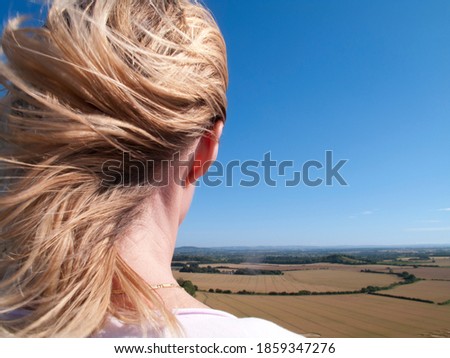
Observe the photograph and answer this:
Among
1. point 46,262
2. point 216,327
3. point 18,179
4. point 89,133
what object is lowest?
point 216,327

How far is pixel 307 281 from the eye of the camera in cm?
1533

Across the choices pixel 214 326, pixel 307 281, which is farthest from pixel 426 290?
pixel 214 326

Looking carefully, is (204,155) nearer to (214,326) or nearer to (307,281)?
(214,326)

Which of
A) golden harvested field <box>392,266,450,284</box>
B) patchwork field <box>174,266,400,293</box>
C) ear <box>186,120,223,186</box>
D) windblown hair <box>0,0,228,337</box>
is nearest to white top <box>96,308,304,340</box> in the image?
windblown hair <box>0,0,228,337</box>

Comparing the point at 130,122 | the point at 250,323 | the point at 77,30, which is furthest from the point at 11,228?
the point at 250,323

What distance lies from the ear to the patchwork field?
35.8 ft

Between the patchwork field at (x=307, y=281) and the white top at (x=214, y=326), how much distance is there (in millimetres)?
11097

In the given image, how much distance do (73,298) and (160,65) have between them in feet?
3.36

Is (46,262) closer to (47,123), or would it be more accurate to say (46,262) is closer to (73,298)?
(73,298)

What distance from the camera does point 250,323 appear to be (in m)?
1.22

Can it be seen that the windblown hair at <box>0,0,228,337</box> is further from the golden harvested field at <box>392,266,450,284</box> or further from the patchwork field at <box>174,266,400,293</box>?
the golden harvested field at <box>392,266,450,284</box>

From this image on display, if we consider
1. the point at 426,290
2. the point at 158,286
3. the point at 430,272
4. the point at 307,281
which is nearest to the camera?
the point at 158,286

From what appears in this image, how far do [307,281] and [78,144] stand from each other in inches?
605

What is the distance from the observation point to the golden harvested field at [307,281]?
13.4 metres
